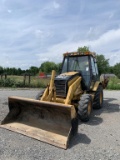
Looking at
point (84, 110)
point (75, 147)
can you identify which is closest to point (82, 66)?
point (84, 110)

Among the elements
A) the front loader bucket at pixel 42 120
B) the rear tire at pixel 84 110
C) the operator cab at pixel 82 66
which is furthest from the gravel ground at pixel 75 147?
the operator cab at pixel 82 66

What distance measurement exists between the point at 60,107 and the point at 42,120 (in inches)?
32.4

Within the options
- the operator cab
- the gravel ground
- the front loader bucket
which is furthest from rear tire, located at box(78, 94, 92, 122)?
the operator cab

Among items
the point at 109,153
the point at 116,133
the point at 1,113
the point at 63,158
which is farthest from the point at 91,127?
the point at 1,113

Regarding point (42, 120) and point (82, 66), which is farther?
point (82, 66)

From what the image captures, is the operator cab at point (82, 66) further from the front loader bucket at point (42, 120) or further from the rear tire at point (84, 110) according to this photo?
the front loader bucket at point (42, 120)

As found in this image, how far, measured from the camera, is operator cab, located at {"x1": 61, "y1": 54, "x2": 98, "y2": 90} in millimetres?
7984

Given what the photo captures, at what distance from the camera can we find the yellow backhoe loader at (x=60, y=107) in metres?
5.18

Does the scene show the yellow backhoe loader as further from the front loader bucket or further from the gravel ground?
the gravel ground

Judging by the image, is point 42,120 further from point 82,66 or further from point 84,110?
point 82,66

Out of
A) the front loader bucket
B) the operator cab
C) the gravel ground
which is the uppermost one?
the operator cab

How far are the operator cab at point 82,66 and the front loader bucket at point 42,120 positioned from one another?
2.54 metres

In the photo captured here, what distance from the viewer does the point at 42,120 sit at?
19.1 ft

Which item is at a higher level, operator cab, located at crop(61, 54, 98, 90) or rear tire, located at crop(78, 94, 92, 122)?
operator cab, located at crop(61, 54, 98, 90)
